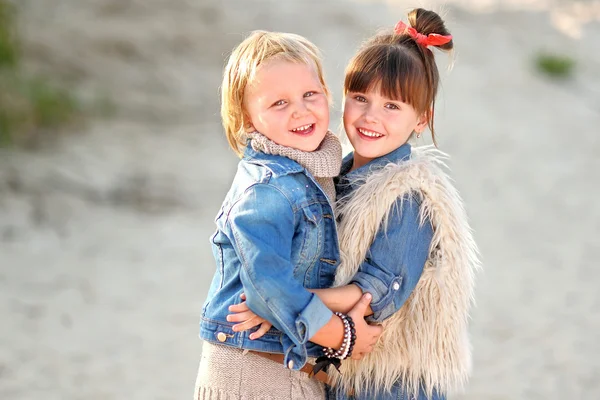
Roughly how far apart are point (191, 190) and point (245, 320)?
5.43 m

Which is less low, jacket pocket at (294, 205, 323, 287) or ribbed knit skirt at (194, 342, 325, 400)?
jacket pocket at (294, 205, 323, 287)

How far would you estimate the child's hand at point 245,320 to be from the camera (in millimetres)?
1977

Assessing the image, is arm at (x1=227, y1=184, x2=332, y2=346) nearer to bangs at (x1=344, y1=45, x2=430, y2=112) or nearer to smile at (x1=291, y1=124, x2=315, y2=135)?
smile at (x1=291, y1=124, x2=315, y2=135)

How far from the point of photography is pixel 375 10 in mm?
10891

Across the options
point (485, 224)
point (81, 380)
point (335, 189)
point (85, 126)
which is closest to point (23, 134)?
point (85, 126)

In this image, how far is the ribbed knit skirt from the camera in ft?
6.64

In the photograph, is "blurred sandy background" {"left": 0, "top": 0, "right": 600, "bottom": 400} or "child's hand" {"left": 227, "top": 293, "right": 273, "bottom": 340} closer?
"child's hand" {"left": 227, "top": 293, "right": 273, "bottom": 340}

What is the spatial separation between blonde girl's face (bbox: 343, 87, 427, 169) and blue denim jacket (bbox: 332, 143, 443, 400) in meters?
0.18

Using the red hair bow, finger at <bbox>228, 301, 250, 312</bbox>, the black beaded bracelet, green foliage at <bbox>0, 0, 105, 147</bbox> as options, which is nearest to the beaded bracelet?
the black beaded bracelet

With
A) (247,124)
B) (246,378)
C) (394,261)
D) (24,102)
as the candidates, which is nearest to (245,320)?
(246,378)

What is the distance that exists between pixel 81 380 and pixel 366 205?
9.81ft

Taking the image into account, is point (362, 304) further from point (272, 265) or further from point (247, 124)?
point (247, 124)

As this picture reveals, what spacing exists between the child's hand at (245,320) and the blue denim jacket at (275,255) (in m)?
0.03

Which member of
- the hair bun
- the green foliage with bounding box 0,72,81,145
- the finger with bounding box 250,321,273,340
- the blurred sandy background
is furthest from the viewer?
the green foliage with bounding box 0,72,81,145
